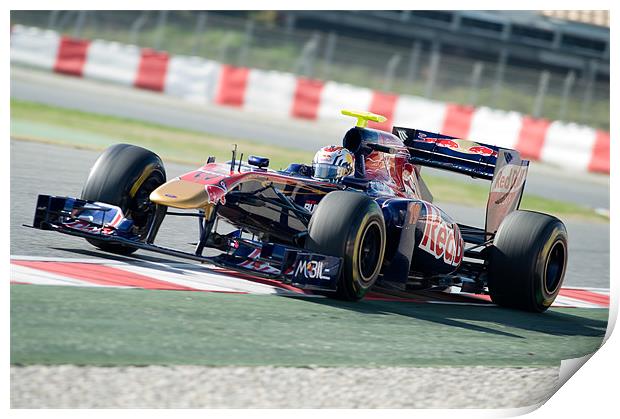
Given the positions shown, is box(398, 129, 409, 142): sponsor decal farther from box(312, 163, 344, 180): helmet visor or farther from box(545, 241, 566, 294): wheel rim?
box(545, 241, 566, 294): wheel rim

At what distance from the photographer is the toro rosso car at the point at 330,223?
6.87m

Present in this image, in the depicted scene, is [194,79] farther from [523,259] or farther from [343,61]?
[523,259]

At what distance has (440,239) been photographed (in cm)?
787

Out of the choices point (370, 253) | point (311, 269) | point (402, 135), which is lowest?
point (311, 269)

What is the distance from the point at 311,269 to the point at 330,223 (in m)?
0.32

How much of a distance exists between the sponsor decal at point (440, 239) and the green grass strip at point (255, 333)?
18.5 inches

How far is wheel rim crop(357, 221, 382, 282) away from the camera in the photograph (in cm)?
708

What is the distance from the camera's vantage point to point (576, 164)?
23.6 metres

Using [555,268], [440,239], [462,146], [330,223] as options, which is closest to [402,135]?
[462,146]

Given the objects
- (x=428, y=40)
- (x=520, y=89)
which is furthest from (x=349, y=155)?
(x=428, y=40)

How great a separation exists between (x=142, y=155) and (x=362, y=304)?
1952 millimetres

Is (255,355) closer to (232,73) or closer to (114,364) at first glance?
(114,364)

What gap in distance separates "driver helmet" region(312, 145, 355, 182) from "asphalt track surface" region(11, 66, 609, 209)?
11847mm
